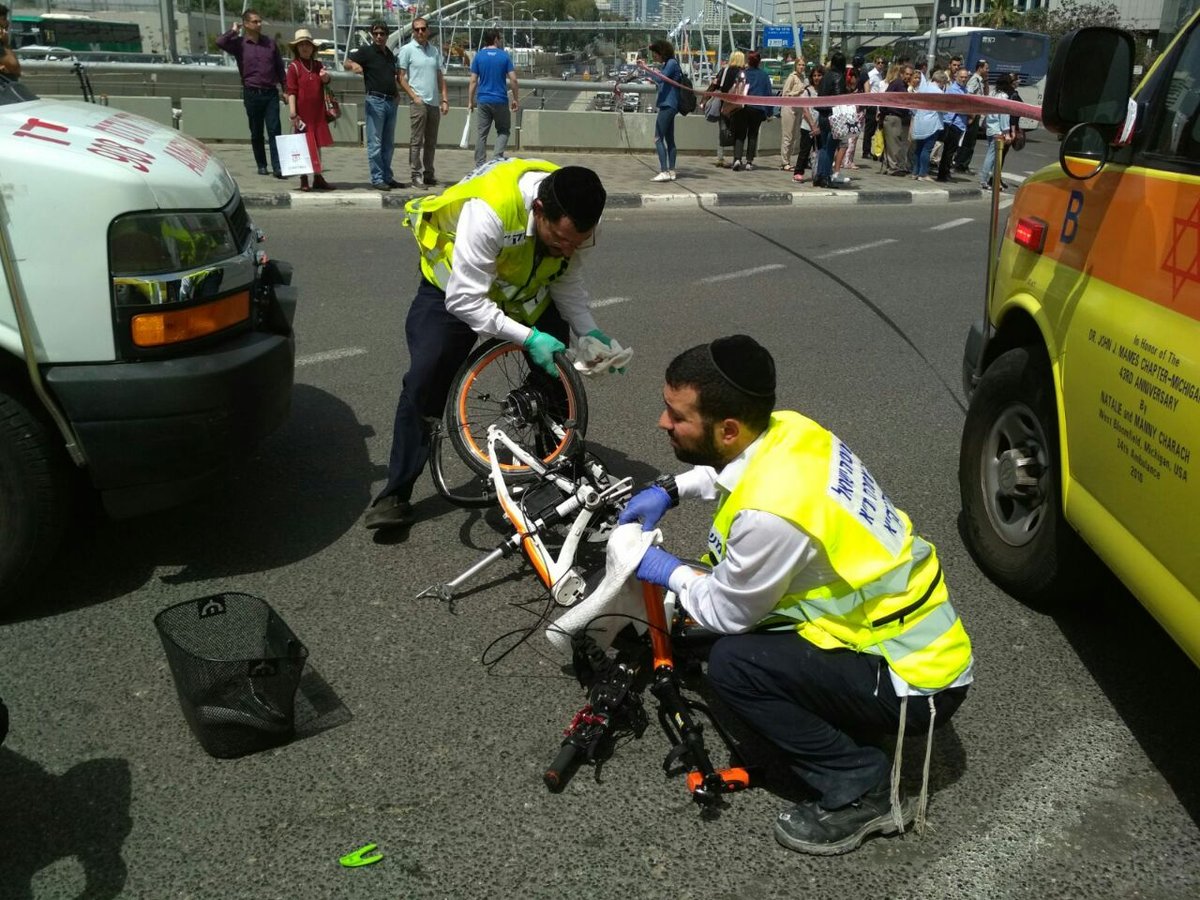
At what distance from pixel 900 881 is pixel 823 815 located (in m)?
0.23

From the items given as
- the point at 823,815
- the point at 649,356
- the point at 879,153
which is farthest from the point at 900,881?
the point at 879,153

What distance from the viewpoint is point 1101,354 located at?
3.06 meters

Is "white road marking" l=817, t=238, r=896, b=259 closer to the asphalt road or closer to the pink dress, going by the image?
the asphalt road

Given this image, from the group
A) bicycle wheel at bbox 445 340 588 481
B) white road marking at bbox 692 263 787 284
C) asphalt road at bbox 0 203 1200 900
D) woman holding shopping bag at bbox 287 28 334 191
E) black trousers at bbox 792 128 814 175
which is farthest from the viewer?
black trousers at bbox 792 128 814 175

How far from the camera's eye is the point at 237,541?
4.14m

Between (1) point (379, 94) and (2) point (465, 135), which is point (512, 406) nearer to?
(1) point (379, 94)

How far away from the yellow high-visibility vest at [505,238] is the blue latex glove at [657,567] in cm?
157

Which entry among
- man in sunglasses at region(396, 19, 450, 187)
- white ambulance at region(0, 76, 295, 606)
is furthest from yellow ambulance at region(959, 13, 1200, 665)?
man in sunglasses at region(396, 19, 450, 187)

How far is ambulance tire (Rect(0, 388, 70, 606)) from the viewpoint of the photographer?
3.32 meters

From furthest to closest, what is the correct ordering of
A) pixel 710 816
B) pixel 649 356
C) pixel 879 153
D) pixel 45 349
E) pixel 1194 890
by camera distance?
pixel 879 153 < pixel 649 356 < pixel 45 349 < pixel 710 816 < pixel 1194 890

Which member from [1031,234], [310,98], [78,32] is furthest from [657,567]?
[78,32]

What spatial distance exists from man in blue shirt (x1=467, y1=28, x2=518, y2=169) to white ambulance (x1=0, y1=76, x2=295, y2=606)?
34.9 ft

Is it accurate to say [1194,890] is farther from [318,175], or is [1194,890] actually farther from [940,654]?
[318,175]

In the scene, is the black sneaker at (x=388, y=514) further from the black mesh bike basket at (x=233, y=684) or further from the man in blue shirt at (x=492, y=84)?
the man in blue shirt at (x=492, y=84)
